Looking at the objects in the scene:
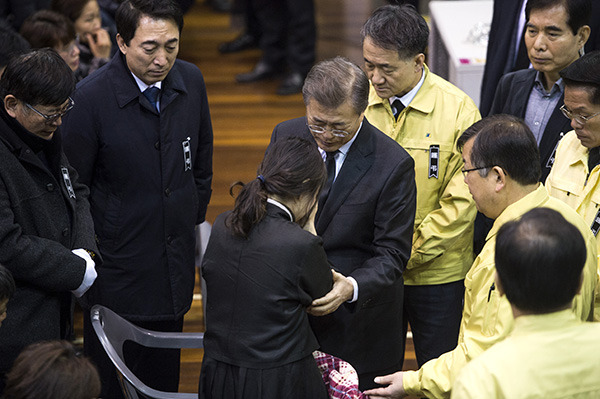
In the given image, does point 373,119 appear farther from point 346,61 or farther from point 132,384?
point 132,384

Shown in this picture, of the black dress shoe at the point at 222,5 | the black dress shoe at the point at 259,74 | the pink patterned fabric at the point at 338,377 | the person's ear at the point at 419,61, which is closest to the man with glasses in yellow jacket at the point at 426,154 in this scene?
the person's ear at the point at 419,61

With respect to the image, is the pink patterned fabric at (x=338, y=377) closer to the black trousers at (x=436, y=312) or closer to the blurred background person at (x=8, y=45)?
the black trousers at (x=436, y=312)

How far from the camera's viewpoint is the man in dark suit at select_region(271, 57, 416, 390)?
8.63 feet

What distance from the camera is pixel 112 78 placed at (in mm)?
3059

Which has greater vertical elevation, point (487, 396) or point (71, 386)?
point (487, 396)

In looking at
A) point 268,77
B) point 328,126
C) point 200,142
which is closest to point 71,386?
point 328,126

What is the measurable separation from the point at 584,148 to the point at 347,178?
0.87 meters

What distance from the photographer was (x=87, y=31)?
484 cm

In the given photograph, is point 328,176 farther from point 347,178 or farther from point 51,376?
point 51,376

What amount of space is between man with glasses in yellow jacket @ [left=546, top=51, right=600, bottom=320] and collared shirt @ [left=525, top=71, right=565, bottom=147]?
0.42 meters

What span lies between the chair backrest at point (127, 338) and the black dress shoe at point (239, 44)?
6.04 meters

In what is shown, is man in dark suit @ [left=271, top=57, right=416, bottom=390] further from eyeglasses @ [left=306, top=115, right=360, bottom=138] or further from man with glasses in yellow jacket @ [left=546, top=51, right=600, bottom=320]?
man with glasses in yellow jacket @ [left=546, top=51, right=600, bottom=320]

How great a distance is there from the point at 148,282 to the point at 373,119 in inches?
42.7

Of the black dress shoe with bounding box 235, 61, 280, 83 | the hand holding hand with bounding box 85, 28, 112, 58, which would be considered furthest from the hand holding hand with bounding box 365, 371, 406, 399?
the black dress shoe with bounding box 235, 61, 280, 83
